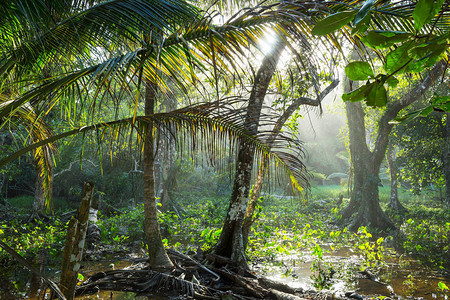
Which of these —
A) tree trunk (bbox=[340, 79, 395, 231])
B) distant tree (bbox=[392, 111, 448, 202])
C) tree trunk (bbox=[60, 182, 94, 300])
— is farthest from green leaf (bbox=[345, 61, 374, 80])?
distant tree (bbox=[392, 111, 448, 202])

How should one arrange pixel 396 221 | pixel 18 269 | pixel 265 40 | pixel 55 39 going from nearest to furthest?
pixel 265 40 < pixel 55 39 < pixel 18 269 < pixel 396 221

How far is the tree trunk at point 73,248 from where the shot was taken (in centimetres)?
245

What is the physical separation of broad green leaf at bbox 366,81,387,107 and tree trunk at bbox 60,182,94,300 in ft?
7.42

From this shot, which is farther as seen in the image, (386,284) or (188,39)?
(386,284)

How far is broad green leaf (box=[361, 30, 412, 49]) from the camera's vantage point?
0.70 meters

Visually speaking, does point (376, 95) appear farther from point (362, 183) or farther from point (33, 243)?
point (362, 183)

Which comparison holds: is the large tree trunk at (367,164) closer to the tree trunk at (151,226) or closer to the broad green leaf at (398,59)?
the tree trunk at (151,226)

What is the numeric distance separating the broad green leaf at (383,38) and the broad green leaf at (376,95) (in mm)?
91

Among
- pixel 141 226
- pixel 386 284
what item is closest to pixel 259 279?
pixel 386 284

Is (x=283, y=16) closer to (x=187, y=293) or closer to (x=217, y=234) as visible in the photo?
(x=187, y=293)

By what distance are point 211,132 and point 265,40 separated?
124cm

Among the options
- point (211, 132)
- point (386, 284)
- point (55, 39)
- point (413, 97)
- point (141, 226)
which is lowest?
point (386, 284)

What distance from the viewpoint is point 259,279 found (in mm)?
4766

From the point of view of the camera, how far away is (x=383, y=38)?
724mm
